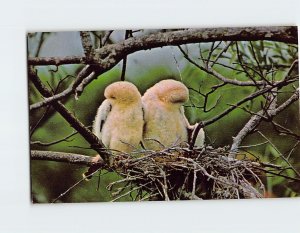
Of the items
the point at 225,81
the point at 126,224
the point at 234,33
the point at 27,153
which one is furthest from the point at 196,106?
the point at 27,153

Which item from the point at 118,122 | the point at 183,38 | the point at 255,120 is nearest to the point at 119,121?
the point at 118,122

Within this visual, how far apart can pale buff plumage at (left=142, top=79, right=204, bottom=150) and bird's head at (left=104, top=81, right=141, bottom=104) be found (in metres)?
0.05

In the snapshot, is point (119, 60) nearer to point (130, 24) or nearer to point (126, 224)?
point (130, 24)

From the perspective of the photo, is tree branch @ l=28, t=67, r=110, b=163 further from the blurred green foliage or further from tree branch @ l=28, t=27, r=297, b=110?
tree branch @ l=28, t=27, r=297, b=110

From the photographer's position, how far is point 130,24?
2.12m

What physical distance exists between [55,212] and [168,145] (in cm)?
51

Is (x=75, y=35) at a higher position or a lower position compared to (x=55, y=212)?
higher

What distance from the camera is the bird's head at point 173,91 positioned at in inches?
84.0

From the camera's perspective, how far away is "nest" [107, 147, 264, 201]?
208 centimetres

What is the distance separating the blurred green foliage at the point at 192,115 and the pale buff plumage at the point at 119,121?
0.09 feet

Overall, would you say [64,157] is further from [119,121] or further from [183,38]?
[183,38]

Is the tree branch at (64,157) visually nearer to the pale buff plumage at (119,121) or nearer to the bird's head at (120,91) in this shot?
the pale buff plumage at (119,121)

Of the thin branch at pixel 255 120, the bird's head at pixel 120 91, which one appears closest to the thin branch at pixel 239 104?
the thin branch at pixel 255 120

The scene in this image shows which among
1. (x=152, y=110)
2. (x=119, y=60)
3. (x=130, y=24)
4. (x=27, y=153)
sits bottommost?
(x=27, y=153)
